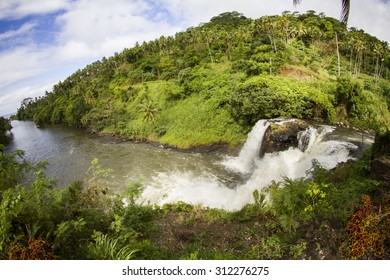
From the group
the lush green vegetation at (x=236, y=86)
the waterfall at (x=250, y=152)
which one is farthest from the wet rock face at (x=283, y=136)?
the lush green vegetation at (x=236, y=86)

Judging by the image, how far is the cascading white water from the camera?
11.0 metres

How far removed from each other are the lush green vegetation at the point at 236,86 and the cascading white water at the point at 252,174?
245 cm

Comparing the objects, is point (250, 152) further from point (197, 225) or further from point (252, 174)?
point (197, 225)

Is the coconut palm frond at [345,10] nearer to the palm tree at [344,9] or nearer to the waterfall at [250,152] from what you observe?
the palm tree at [344,9]

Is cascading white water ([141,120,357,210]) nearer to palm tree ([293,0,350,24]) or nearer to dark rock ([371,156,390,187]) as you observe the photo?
dark rock ([371,156,390,187])

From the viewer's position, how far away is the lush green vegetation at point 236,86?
16594mm

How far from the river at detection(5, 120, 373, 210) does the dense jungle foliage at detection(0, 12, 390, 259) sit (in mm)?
1155

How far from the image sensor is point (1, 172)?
551cm

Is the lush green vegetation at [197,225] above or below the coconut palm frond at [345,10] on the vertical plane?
below

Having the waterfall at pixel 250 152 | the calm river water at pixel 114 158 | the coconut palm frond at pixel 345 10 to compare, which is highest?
the coconut palm frond at pixel 345 10

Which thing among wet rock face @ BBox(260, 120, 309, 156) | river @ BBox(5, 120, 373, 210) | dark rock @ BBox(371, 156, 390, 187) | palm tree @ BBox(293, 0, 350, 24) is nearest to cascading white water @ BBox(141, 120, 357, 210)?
river @ BBox(5, 120, 373, 210)

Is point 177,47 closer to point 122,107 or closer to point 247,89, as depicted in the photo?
point 122,107

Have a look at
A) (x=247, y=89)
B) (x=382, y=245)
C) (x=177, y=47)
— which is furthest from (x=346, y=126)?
(x=177, y=47)
